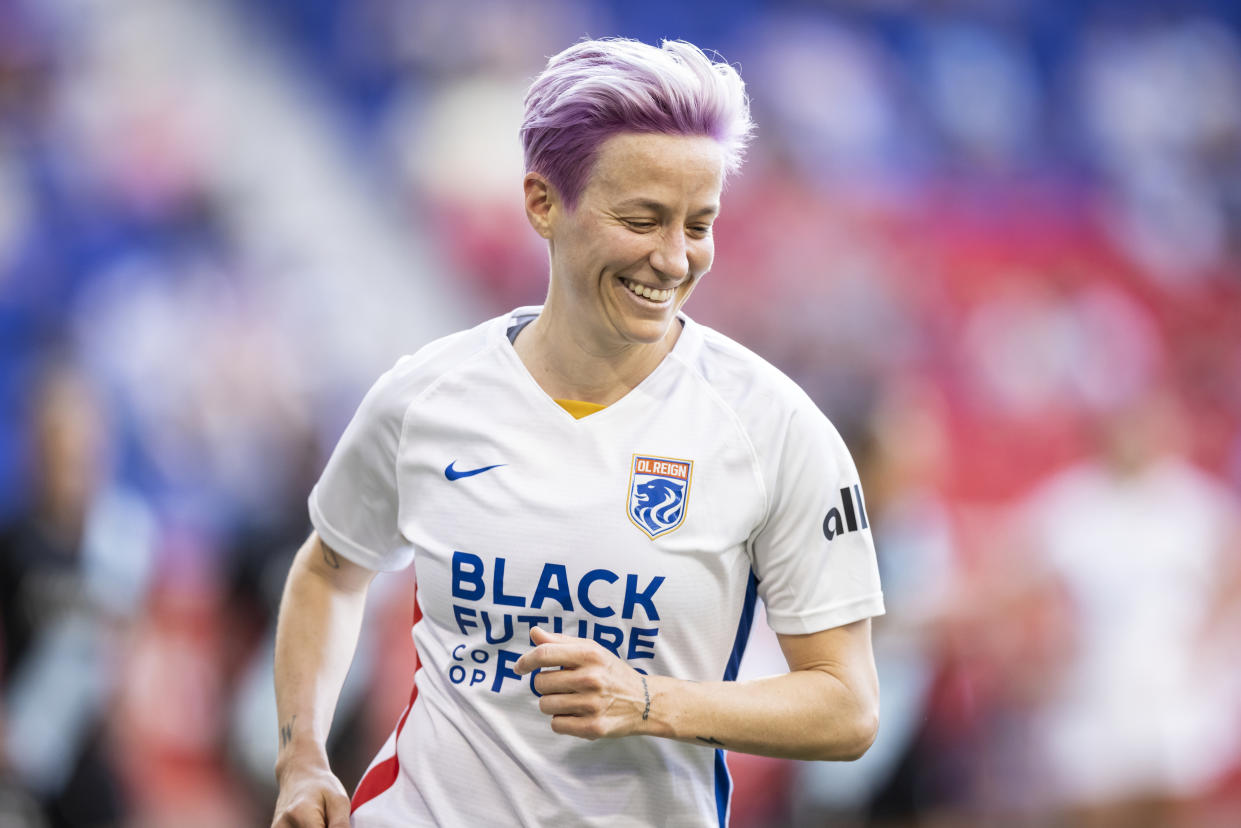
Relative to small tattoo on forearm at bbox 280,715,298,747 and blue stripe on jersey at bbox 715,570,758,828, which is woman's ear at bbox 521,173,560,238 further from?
small tattoo on forearm at bbox 280,715,298,747

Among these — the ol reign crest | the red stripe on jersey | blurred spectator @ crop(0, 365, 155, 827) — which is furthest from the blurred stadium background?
the ol reign crest

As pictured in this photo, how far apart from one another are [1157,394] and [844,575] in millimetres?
4814

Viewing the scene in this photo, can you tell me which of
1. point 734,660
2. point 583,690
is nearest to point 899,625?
point 734,660

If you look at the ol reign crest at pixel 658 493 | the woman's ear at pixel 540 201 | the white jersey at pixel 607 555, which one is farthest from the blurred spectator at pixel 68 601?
the ol reign crest at pixel 658 493

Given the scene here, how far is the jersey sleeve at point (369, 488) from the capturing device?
2.09 m

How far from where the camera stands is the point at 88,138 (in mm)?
5117

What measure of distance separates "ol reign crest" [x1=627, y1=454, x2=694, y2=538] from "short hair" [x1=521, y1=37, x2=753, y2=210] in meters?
0.40

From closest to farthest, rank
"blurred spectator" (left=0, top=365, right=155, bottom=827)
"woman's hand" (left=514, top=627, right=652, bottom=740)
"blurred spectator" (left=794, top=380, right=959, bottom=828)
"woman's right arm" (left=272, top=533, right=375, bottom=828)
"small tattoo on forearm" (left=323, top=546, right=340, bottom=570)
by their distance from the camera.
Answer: "woman's hand" (left=514, top=627, right=652, bottom=740), "woman's right arm" (left=272, top=533, right=375, bottom=828), "small tattoo on forearm" (left=323, top=546, right=340, bottom=570), "blurred spectator" (left=0, top=365, right=155, bottom=827), "blurred spectator" (left=794, top=380, right=959, bottom=828)

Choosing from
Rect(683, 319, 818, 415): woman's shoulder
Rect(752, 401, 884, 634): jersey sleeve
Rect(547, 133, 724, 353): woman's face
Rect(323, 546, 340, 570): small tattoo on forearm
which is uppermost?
Rect(547, 133, 724, 353): woman's face

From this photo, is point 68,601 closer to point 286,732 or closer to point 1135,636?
point 286,732

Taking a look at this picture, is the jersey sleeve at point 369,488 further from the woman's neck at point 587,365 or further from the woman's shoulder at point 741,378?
the woman's shoulder at point 741,378

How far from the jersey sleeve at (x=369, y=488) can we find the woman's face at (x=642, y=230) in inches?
14.5

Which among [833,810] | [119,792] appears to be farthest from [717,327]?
[119,792]

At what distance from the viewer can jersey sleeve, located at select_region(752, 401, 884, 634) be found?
1874 millimetres
